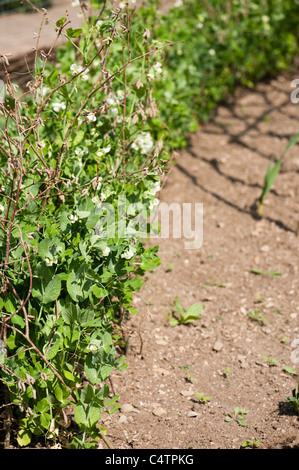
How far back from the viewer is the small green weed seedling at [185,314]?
10.0 feet

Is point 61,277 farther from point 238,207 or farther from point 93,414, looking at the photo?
point 238,207

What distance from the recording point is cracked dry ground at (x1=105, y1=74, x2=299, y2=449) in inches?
95.0

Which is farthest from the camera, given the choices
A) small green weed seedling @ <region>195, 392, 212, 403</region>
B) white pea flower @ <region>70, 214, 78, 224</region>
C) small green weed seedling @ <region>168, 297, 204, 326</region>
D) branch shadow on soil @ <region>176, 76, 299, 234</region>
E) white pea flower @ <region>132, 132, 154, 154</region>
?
branch shadow on soil @ <region>176, 76, 299, 234</region>

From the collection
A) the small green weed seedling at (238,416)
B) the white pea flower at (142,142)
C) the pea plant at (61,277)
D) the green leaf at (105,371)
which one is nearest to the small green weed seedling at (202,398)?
the small green weed seedling at (238,416)

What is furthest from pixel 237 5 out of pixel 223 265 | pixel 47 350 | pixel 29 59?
pixel 47 350

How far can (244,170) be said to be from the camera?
14.9 feet

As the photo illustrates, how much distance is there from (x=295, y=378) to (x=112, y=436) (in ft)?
3.27

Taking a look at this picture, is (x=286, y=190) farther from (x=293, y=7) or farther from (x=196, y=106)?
(x=293, y=7)

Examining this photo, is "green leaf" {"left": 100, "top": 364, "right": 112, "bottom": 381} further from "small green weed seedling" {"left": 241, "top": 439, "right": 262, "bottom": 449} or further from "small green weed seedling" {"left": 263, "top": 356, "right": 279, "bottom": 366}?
"small green weed seedling" {"left": 263, "top": 356, "right": 279, "bottom": 366}

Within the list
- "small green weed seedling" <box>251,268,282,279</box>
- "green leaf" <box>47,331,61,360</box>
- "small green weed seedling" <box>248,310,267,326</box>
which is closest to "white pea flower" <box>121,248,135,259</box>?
"green leaf" <box>47,331,61,360</box>

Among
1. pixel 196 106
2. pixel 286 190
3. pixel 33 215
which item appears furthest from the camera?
pixel 196 106

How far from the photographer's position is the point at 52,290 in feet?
6.55

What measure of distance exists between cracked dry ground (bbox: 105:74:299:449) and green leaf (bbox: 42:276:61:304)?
0.44m

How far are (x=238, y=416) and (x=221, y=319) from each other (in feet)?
2.46
